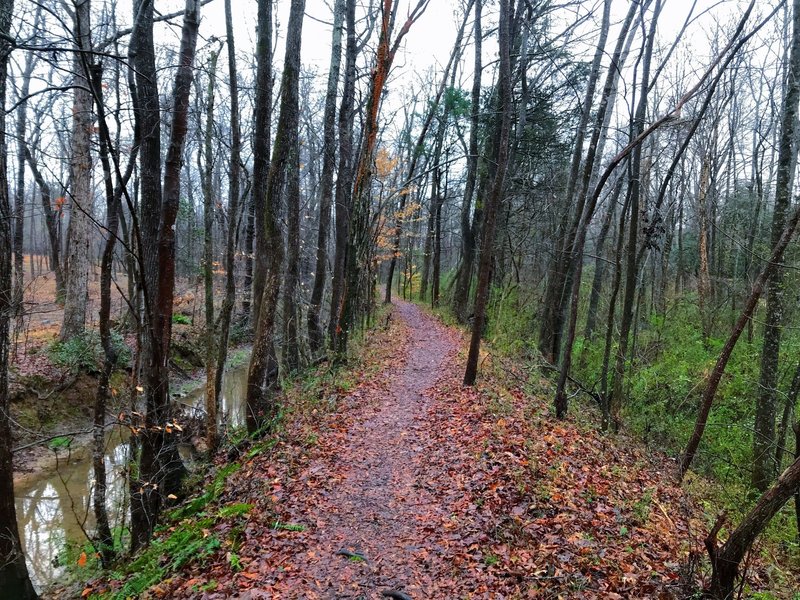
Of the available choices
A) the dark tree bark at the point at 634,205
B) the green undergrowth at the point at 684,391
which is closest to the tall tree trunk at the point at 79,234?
the green undergrowth at the point at 684,391

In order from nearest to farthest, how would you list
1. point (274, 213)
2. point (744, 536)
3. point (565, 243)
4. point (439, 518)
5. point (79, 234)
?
point (744, 536) < point (439, 518) < point (274, 213) < point (79, 234) < point (565, 243)

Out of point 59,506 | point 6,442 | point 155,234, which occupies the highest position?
point 155,234

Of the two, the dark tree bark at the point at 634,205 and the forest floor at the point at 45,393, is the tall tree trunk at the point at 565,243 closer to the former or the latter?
the dark tree bark at the point at 634,205

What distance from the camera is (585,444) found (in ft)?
25.8

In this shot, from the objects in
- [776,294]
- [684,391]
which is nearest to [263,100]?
[776,294]

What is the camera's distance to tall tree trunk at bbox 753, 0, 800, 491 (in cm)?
776

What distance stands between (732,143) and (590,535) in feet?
75.4

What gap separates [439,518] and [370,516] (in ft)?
2.88

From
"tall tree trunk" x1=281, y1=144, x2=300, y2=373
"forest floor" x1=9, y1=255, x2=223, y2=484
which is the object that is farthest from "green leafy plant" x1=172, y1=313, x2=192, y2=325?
"tall tree trunk" x1=281, y1=144, x2=300, y2=373

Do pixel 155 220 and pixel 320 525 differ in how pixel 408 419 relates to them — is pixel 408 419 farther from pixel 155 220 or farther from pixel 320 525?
pixel 155 220

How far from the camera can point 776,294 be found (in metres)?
8.11

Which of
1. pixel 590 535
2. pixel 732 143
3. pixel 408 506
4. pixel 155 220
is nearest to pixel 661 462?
pixel 590 535

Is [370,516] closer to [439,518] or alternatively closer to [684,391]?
[439,518]

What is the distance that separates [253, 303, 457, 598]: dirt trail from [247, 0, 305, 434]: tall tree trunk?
1.99 metres
